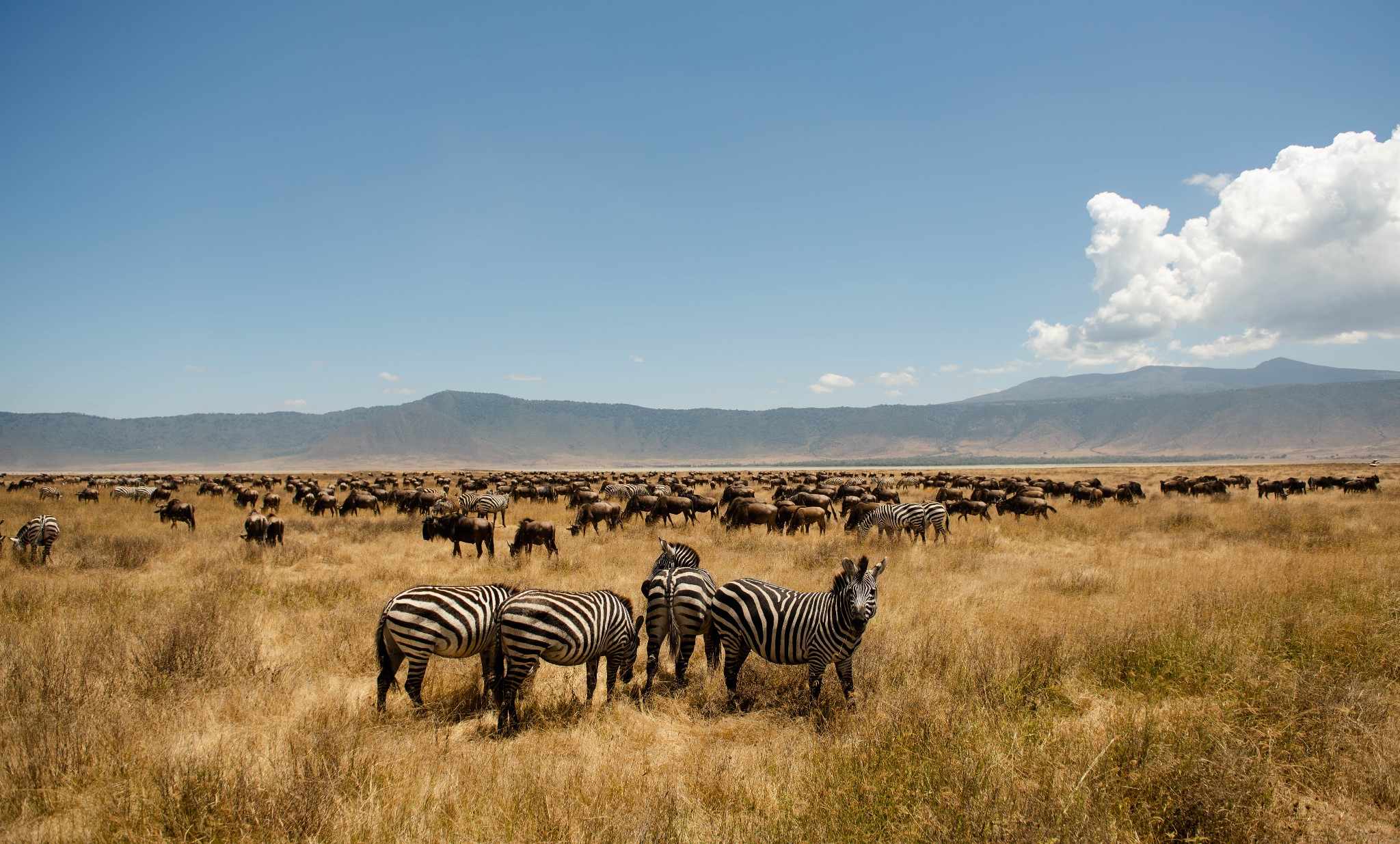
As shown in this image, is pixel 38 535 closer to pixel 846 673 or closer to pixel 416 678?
pixel 416 678

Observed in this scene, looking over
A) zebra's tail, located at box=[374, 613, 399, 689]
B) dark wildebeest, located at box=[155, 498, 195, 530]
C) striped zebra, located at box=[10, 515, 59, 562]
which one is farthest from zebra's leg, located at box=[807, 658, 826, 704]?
dark wildebeest, located at box=[155, 498, 195, 530]

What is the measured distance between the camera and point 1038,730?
20.5ft

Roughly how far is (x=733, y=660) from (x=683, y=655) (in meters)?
0.83

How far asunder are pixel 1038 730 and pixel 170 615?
38.9 ft

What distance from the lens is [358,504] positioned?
32.2 meters

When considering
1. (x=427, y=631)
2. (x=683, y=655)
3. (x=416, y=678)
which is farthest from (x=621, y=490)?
(x=427, y=631)

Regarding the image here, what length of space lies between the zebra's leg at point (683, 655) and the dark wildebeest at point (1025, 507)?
22090 mm

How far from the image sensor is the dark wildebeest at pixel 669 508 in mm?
26219

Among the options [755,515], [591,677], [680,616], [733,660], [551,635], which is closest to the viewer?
[551,635]

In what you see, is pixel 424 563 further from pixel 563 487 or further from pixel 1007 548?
pixel 563 487

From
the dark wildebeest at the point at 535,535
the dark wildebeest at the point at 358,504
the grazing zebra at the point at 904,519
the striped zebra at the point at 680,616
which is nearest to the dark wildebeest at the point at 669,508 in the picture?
the grazing zebra at the point at 904,519

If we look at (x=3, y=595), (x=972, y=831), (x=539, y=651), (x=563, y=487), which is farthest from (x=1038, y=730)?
(x=563, y=487)

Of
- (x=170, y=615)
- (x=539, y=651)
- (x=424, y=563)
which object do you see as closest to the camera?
(x=539, y=651)

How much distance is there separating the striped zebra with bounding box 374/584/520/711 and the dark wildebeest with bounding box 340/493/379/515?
84.2 feet
